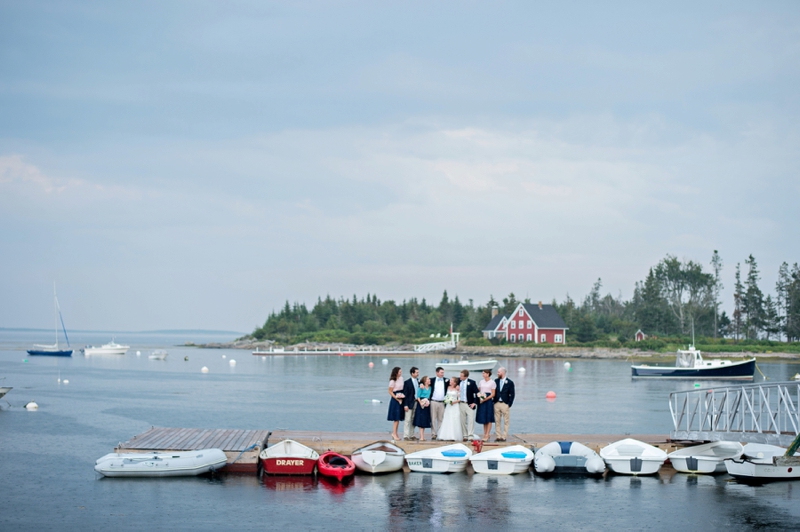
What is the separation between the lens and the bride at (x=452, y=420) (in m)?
19.4

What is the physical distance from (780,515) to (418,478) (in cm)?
784

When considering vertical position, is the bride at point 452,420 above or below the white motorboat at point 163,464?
above

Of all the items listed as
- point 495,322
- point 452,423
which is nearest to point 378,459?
point 452,423

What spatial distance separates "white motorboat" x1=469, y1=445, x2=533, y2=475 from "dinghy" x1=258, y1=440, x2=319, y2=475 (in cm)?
405

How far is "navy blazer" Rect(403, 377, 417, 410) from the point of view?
1931 cm

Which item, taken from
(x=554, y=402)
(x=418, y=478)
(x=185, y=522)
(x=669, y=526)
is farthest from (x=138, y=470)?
(x=554, y=402)

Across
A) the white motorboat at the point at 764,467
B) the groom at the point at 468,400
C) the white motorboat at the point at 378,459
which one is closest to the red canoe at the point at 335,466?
the white motorboat at the point at 378,459

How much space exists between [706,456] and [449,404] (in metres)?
6.72

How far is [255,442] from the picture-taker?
19.9 metres

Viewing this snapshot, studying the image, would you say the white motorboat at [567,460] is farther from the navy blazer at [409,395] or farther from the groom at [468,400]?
the navy blazer at [409,395]

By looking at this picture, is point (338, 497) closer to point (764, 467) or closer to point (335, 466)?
point (335, 466)

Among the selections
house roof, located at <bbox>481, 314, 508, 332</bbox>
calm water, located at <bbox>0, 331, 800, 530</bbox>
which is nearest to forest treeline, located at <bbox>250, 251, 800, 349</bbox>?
house roof, located at <bbox>481, 314, 508, 332</bbox>

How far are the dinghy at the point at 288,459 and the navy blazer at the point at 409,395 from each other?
111 inches

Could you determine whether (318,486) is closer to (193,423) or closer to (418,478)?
(418,478)
